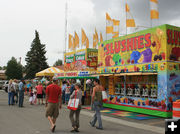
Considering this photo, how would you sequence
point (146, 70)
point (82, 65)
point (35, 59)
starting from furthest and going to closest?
point (35, 59)
point (82, 65)
point (146, 70)

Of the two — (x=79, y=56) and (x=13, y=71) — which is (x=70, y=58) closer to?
(x=79, y=56)

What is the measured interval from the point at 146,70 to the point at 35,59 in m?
41.9

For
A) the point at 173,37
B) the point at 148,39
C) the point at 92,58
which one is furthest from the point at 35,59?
the point at 173,37

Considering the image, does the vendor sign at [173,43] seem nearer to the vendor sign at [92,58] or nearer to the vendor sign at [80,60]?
the vendor sign at [92,58]

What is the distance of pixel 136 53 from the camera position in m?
12.5

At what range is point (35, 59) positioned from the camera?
164ft

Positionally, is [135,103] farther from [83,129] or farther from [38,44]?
[38,44]

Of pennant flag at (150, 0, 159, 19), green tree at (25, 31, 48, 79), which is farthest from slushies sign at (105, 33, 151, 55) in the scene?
green tree at (25, 31, 48, 79)

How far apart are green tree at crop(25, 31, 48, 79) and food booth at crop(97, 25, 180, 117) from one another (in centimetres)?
3747

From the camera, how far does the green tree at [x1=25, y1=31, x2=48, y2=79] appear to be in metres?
49.5

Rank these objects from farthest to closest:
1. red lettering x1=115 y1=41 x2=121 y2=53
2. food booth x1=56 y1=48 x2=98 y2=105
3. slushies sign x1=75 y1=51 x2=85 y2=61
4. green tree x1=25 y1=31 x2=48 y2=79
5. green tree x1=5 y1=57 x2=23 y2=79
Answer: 1. green tree x1=5 y1=57 x2=23 y2=79
2. green tree x1=25 y1=31 x2=48 y2=79
3. slushies sign x1=75 y1=51 x2=85 y2=61
4. food booth x1=56 y1=48 x2=98 y2=105
5. red lettering x1=115 y1=41 x2=121 y2=53

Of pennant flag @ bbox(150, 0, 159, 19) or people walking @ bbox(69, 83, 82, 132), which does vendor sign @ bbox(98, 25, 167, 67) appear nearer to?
pennant flag @ bbox(150, 0, 159, 19)

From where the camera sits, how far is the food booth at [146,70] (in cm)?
1069

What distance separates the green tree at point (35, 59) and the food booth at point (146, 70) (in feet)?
123
